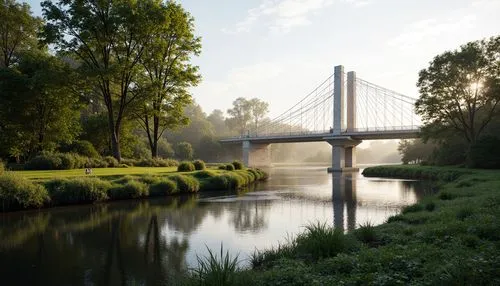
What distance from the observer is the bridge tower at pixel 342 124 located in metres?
58.5

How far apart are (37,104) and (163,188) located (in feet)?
56.0

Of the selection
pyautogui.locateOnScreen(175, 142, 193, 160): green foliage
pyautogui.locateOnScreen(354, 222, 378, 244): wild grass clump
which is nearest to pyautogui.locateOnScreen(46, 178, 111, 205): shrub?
pyautogui.locateOnScreen(354, 222, 378, 244): wild grass clump

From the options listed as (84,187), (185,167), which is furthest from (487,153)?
(84,187)

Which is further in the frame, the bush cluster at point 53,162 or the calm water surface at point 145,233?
the bush cluster at point 53,162

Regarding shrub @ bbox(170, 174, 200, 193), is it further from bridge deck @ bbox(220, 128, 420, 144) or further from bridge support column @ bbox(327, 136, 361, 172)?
bridge support column @ bbox(327, 136, 361, 172)

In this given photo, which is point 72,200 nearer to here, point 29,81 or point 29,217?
point 29,217

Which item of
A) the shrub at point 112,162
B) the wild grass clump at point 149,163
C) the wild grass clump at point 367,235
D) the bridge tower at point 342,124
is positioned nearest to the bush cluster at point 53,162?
the shrub at point 112,162

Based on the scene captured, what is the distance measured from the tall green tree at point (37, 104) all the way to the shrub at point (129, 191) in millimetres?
12471

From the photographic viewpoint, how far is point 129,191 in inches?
789

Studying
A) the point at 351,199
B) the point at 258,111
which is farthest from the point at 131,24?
the point at 258,111

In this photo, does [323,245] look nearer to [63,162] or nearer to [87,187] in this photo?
[87,187]

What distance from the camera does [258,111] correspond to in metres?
107

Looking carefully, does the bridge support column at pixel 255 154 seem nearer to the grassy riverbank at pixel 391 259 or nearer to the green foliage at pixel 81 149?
the green foliage at pixel 81 149

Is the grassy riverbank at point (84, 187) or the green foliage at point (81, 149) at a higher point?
the green foliage at point (81, 149)
